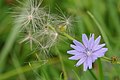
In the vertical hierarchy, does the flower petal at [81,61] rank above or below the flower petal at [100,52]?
below

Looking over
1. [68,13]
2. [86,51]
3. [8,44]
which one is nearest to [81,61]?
[86,51]

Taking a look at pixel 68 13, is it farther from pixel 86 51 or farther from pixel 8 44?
pixel 86 51

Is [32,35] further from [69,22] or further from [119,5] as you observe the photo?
[119,5]

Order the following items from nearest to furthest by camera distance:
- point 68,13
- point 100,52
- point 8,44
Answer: point 100,52, point 68,13, point 8,44

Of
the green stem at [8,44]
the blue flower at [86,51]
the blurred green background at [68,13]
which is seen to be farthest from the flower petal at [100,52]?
the green stem at [8,44]

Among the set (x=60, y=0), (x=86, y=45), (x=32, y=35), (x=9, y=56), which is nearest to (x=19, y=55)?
(x=9, y=56)

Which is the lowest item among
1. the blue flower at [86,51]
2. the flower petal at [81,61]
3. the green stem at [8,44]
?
the green stem at [8,44]

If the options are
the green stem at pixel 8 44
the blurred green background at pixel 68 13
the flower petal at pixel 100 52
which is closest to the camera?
the flower petal at pixel 100 52

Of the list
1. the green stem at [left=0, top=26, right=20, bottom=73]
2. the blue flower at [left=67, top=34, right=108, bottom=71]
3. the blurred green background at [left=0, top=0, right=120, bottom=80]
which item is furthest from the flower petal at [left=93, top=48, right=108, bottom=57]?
the green stem at [left=0, top=26, right=20, bottom=73]

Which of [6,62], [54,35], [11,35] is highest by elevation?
[54,35]

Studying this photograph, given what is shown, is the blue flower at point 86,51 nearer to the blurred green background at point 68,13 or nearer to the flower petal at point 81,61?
the flower petal at point 81,61

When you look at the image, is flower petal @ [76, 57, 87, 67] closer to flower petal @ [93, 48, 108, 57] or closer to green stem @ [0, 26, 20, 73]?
flower petal @ [93, 48, 108, 57]
